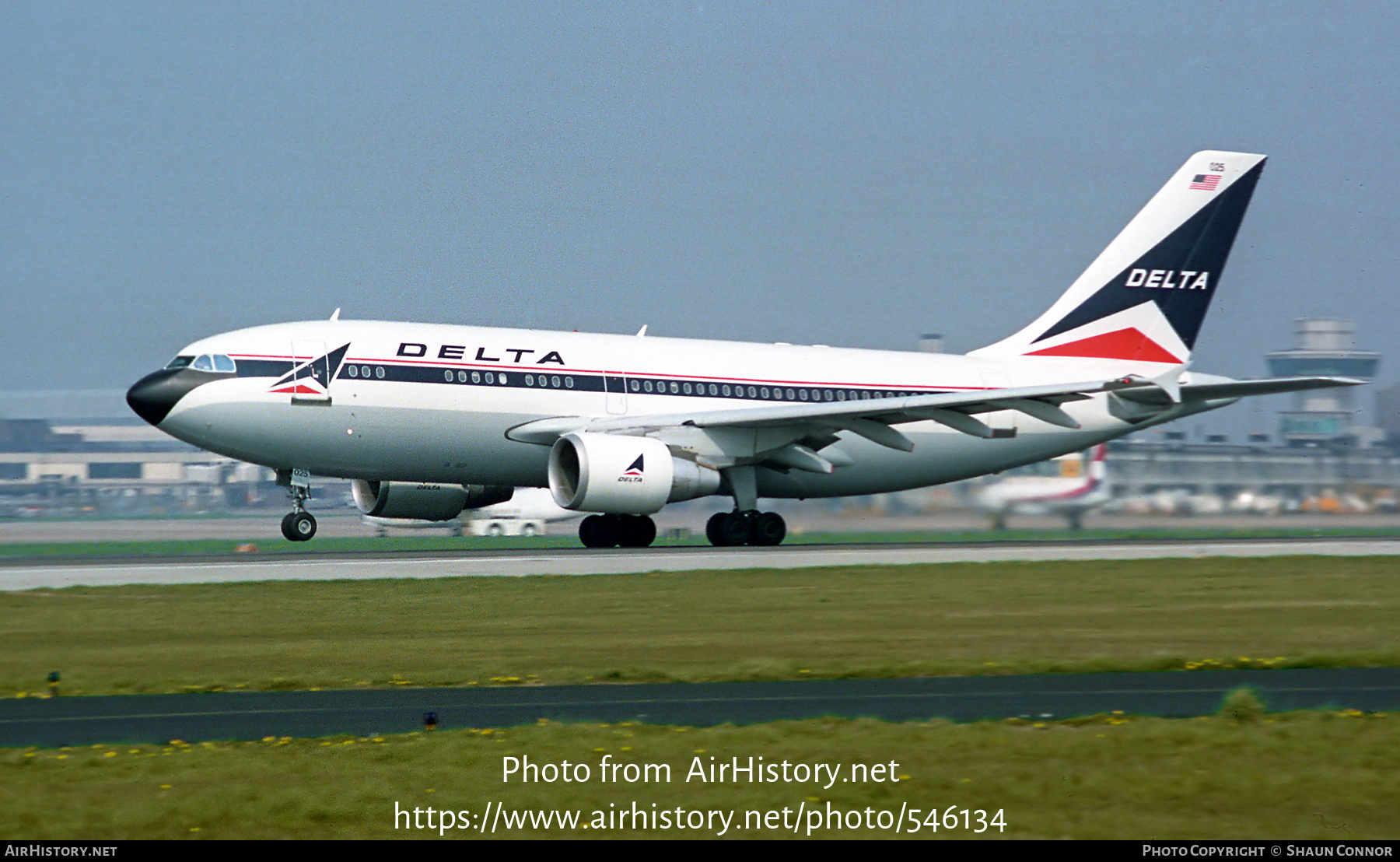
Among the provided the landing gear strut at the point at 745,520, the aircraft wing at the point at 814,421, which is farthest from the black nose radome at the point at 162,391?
the landing gear strut at the point at 745,520

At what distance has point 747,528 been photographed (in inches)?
1266

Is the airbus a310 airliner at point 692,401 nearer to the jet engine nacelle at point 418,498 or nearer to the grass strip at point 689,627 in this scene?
the jet engine nacelle at point 418,498

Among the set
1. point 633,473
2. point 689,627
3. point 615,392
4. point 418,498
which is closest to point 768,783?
point 689,627

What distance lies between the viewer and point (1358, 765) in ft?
30.0

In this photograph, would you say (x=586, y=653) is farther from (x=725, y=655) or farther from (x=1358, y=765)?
Answer: (x=1358, y=765)

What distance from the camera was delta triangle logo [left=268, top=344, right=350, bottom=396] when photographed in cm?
A: 2897

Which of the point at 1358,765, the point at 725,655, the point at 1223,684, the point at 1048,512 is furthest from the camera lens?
the point at 1048,512

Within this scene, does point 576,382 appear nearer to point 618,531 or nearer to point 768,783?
point 618,531

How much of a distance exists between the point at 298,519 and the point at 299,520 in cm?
5

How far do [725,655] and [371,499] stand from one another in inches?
757

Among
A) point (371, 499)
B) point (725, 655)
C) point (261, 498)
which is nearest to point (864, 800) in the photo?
point (725, 655)

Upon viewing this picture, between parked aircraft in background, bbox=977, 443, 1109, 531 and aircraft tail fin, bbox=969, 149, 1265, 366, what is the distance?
105 inches

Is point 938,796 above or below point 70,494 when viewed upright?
below
